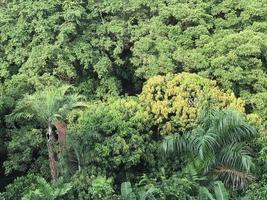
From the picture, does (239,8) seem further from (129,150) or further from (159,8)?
(129,150)

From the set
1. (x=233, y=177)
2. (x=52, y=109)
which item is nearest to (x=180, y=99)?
(x=233, y=177)

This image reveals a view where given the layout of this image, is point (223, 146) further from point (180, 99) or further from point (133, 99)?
point (133, 99)

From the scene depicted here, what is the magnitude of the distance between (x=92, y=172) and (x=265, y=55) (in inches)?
291

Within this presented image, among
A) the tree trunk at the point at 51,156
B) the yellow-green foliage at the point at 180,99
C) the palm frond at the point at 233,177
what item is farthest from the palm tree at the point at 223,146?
the tree trunk at the point at 51,156

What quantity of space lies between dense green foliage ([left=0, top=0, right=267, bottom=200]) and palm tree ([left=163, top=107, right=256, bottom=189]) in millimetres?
32

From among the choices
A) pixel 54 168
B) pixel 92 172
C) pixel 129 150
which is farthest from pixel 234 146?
pixel 54 168

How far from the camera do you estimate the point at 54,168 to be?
49.9ft

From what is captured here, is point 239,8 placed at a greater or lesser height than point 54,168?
greater

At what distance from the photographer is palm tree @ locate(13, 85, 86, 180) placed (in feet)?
49.5

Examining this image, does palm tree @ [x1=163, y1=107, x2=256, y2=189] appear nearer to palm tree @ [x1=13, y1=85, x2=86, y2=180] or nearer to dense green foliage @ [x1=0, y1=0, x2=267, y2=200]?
dense green foliage @ [x1=0, y1=0, x2=267, y2=200]

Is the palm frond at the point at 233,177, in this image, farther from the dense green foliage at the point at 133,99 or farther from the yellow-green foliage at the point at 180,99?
the yellow-green foliage at the point at 180,99

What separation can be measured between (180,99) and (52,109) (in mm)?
3922

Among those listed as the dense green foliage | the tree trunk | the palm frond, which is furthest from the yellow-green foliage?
the tree trunk

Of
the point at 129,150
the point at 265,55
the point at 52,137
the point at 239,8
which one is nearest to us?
the point at 129,150
